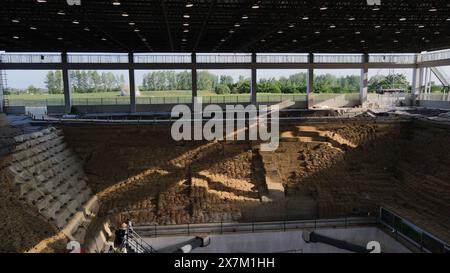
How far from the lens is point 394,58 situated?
42750mm

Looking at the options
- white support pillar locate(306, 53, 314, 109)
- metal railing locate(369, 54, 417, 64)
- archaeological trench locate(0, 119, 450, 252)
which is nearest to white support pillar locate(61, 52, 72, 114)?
archaeological trench locate(0, 119, 450, 252)

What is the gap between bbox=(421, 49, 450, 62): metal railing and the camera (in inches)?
1548

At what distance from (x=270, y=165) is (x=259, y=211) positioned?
140 inches

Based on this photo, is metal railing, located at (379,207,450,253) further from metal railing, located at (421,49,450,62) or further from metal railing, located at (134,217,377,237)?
metal railing, located at (421,49,450,62)

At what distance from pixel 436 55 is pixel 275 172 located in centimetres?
2911

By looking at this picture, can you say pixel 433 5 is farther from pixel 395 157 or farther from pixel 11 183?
pixel 11 183

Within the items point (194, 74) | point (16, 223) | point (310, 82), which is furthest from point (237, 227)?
point (310, 82)

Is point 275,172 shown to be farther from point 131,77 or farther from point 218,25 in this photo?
point 131,77

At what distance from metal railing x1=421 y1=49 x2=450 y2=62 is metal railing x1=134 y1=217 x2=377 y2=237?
92.1ft

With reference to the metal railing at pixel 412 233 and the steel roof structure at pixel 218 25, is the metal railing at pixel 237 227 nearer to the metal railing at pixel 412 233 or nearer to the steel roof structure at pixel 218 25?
the metal railing at pixel 412 233

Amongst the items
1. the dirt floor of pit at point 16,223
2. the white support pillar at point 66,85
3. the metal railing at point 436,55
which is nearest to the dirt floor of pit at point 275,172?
the dirt floor of pit at point 16,223
